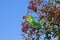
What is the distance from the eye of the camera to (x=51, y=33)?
8430 millimetres

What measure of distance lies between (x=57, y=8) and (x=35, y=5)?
3.55 feet

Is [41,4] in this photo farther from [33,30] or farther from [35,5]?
[33,30]

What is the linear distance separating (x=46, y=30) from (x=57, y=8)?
1033 millimetres

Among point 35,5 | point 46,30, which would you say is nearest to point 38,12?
point 35,5

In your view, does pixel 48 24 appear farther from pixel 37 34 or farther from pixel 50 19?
pixel 37 34

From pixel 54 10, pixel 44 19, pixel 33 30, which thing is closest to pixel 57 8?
pixel 54 10

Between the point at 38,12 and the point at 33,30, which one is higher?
the point at 38,12

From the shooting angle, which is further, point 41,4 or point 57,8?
point 41,4

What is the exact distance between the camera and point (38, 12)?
28.6ft

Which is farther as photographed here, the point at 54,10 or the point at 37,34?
the point at 37,34

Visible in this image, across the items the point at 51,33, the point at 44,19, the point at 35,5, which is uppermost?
the point at 35,5

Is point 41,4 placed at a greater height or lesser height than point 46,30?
greater

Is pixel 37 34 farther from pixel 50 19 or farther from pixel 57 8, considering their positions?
pixel 57 8

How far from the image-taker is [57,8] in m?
8.13
